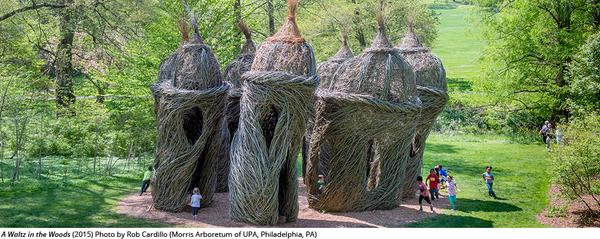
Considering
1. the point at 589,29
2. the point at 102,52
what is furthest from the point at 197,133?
the point at 589,29

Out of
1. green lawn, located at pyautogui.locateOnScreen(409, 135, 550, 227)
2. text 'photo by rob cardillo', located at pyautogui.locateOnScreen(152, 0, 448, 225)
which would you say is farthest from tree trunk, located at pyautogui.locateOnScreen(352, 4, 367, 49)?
text 'photo by rob cardillo', located at pyautogui.locateOnScreen(152, 0, 448, 225)

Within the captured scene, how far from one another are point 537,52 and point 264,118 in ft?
69.1

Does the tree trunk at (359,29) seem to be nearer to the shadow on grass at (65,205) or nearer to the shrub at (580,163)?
the shadow on grass at (65,205)

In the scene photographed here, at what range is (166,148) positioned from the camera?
13.9 meters

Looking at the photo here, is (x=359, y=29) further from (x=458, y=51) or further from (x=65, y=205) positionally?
(x=458, y=51)

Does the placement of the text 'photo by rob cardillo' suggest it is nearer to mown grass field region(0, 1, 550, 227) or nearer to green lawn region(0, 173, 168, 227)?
green lawn region(0, 173, 168, 227)

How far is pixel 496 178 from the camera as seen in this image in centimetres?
2141

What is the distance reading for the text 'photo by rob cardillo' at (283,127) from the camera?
1273 cm

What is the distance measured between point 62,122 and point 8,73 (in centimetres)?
271

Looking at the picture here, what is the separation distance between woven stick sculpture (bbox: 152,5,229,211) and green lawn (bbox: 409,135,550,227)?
16.8ft

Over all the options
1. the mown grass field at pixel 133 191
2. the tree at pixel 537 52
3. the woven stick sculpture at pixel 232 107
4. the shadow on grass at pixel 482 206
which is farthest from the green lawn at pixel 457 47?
the woven stick sculpture at pixel 232 107

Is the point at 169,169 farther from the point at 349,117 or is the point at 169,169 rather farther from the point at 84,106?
the point at 84,106

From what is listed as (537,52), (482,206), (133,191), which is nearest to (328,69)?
(482,206)

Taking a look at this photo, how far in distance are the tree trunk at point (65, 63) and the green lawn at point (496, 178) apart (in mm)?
13853
